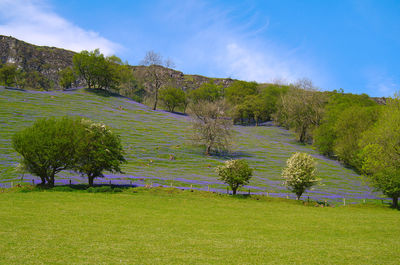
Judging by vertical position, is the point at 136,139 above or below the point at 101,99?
below

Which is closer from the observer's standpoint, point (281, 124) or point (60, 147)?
point (60, 147)

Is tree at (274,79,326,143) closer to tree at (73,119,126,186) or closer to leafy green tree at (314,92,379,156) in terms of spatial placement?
leafy green tree at (314,92,379,156)

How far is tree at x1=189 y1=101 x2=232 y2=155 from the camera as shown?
2822 inches

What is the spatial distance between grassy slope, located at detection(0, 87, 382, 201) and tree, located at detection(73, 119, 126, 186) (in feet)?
16.2

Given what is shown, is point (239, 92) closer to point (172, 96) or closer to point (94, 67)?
point (172, 96)

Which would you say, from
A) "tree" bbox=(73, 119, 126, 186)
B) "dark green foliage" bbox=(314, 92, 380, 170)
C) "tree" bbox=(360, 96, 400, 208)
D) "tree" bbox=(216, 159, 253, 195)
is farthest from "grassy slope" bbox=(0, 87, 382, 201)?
"tree" bbox=(360, 96, 400, 208)

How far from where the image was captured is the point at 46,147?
127 ft

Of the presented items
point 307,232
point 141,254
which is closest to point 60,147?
point 141,254

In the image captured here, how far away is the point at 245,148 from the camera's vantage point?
3319 inches

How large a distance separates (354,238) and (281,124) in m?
123

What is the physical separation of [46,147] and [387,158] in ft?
171

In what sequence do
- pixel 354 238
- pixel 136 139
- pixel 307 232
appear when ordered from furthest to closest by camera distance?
pixel 136 139
pixel 307 232
pixel 354 238

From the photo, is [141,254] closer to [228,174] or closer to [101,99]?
[228,174]

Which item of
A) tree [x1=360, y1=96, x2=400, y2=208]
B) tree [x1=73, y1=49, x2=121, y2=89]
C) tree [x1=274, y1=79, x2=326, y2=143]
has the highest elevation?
tree [x1=73, y1=49, x2=121, y2=89]
